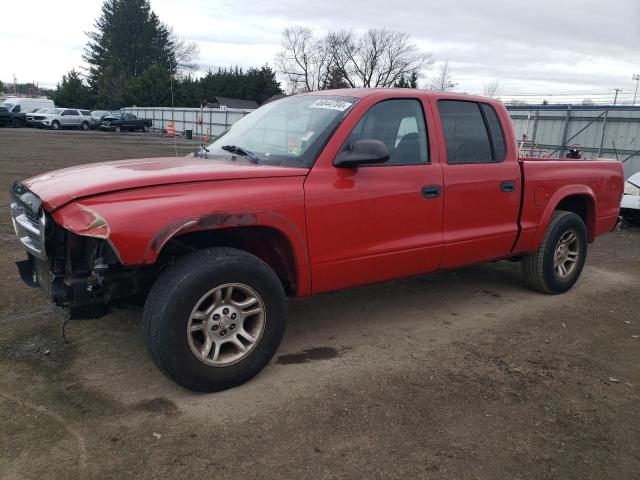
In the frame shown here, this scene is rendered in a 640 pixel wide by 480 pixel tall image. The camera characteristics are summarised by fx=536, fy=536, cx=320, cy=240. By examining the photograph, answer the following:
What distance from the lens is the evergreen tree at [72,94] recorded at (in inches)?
2525

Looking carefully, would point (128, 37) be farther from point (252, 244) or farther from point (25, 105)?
point (252, 244)

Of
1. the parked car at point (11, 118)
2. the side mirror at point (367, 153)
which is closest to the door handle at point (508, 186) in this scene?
the side mirror at point (367, 153)

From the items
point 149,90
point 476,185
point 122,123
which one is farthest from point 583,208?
point 149,90

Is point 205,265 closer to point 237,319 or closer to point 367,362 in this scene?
point 237,319

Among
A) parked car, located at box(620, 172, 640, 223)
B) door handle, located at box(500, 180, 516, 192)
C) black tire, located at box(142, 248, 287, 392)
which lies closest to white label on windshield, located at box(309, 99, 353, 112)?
black tire, located at box(142, 248, 287, 392)

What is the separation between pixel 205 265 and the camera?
3100mm

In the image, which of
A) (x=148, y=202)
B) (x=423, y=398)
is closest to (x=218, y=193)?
(x=148, y=202)

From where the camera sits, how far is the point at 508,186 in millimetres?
4719

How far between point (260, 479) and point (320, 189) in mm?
1815

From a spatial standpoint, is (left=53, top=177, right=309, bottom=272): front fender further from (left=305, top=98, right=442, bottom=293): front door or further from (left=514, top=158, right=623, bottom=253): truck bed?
(left=514, top=158, right=623, bottom=253): truck bed

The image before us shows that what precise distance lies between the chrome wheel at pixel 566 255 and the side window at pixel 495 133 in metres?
1.27

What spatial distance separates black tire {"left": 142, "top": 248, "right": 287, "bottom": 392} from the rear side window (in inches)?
77.6

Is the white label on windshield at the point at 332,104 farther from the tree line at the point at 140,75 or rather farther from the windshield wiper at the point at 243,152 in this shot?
the tree line at the point at 140,75

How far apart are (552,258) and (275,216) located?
10.8 feet
